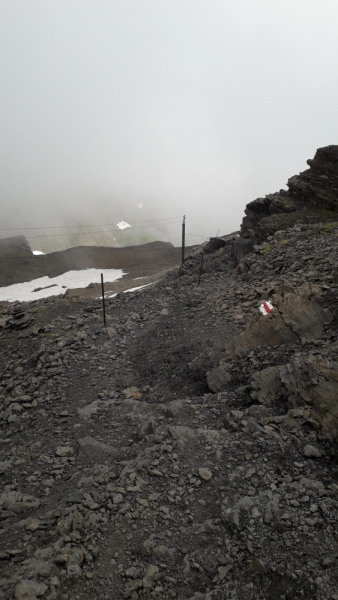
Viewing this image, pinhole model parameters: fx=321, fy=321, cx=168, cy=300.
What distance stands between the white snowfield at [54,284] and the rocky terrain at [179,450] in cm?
3343

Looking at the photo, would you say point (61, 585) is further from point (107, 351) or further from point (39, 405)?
point (107, 351)

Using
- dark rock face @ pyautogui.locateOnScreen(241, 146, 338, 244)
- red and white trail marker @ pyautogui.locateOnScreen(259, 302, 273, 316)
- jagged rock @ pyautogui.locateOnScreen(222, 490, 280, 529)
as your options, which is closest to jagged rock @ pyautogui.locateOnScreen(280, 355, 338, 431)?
jagged rock @ pyautogui.locateOnScreen(222, 490, 280, 529)

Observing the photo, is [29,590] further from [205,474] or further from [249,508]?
[249,508]

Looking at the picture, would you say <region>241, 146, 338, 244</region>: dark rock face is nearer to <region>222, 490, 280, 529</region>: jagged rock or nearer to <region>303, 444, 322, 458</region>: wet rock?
<region>303, 444, 322, 458</region>: wet rock

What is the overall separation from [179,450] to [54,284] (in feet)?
166

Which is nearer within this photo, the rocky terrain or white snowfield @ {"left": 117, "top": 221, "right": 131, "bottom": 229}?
the rocky terrain

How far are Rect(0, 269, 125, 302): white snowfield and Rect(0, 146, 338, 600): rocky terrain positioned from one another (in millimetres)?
33429

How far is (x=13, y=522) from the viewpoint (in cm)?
681

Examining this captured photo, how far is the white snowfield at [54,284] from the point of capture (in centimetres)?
4788

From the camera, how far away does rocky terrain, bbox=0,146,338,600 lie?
18.0 ft

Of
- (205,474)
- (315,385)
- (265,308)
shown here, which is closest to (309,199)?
(265,308)

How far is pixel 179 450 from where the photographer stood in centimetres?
811

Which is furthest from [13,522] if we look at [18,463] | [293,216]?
[293,216]

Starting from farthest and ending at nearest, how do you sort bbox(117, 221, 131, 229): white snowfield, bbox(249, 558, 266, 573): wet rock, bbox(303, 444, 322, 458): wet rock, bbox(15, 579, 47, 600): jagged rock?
bbox(117, 221, 131, 229): white snowfield
bbox(303, 444, 322, 458): wet rock
bbox(249, 558, 266, 573): wet rock
bbox(15, 579, 47, 600): jagged rock
